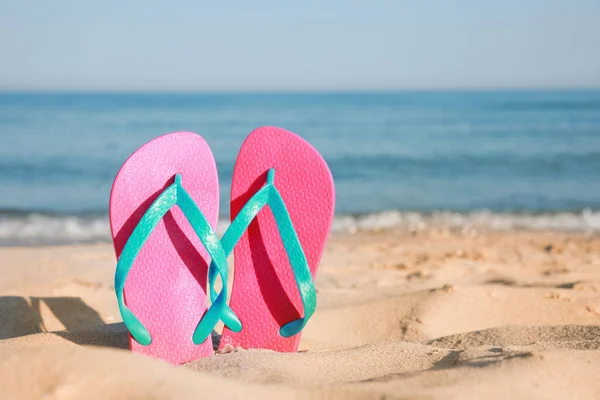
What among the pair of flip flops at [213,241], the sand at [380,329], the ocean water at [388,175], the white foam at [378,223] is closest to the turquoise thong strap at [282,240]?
the pair of flip flops at [213,241]

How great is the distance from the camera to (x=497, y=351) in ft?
5.72

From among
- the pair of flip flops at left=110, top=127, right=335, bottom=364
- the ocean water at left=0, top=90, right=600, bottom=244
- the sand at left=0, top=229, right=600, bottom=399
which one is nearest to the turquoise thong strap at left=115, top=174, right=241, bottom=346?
the pair of flip flops at left=110, top=127, right=335, bottom=364

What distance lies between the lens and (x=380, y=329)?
8.64ft

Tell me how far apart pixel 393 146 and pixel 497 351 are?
11054 millimetres

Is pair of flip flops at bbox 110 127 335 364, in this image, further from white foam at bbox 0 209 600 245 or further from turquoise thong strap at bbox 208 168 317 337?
white foam at bbox 0 209 600 245

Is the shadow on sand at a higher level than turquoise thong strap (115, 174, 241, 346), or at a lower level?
lower

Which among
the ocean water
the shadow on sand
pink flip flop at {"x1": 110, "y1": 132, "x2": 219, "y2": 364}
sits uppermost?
pink flip flop at {"x1": 110, "y1": 132, "x2": 219, "y2": 364}

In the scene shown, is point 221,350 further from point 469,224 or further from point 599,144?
point 599,144

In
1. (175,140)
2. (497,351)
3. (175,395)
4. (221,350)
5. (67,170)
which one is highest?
(175,140)

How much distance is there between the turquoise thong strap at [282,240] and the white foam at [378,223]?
3.28 m

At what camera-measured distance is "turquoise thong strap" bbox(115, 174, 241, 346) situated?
1.98 metres

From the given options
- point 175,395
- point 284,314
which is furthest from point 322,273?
point 175,395

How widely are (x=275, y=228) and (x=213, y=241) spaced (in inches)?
13.2

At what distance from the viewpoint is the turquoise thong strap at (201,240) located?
1978 millimetres
